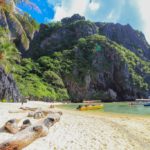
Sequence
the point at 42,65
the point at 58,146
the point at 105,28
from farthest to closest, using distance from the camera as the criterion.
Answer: the point at 105,28 < the point at 42,65 < the point at 58,146

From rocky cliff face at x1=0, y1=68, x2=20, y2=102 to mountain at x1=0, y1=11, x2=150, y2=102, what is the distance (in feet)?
78.2

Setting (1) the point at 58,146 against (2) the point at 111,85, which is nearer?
(1) the point at 58,146

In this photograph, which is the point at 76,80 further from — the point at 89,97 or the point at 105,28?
the point at 105,28

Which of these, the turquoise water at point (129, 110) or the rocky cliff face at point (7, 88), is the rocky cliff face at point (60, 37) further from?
the turquoise water at point (129, 110)

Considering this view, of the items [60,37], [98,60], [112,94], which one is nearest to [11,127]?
[112,94]

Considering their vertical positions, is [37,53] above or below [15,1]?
above

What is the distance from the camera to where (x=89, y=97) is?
122250 millimetres

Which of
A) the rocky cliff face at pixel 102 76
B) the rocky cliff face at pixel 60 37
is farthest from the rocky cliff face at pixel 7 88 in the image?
the rocky cliff face at pixel 60 37

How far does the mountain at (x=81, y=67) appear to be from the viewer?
11506 cm

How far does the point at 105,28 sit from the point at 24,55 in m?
57.8

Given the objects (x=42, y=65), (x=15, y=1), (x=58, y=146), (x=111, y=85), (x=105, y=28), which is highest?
(x=105, y=28)

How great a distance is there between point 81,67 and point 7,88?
72.4 m

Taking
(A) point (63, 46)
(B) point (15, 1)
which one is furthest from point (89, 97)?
(B) point (15, 1)

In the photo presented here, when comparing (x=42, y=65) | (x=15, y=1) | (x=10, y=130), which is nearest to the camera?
(x=10, y=130)
